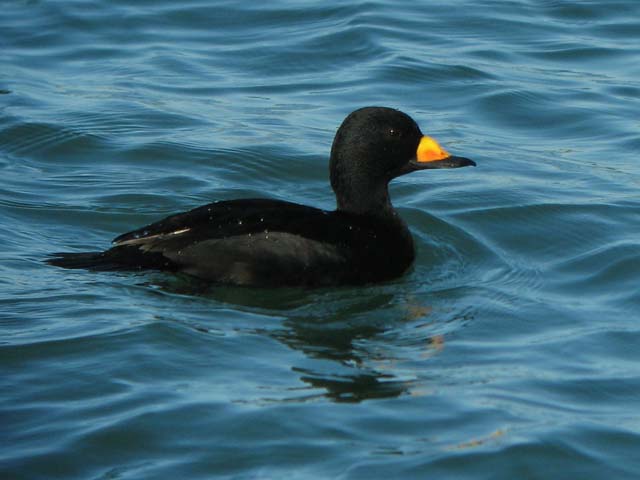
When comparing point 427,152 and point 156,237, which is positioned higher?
point 427,152

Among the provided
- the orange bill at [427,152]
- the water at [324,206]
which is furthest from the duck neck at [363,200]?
the water at [324,206]

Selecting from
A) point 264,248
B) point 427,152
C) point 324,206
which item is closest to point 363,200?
point 427,152

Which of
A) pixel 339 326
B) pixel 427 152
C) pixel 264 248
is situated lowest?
pixel 339 326

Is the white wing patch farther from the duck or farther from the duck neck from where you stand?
the duck neck

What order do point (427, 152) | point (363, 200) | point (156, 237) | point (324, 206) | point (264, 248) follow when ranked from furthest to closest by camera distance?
point (324, 206)
point (427, 152)
point (363, 200)
point (156, 237)
point (264, 248)

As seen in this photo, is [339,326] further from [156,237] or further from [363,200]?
[363,200]

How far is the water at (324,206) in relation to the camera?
555 centimetres

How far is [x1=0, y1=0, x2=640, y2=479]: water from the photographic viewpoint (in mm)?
5551

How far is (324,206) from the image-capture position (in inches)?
367

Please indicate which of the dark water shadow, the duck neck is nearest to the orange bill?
the duck neck

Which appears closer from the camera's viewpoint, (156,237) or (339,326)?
(339,326)

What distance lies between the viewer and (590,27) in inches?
538

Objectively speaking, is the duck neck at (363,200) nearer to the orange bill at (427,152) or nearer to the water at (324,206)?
the orange bill at (427,152)

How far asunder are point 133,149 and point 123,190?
97cm
